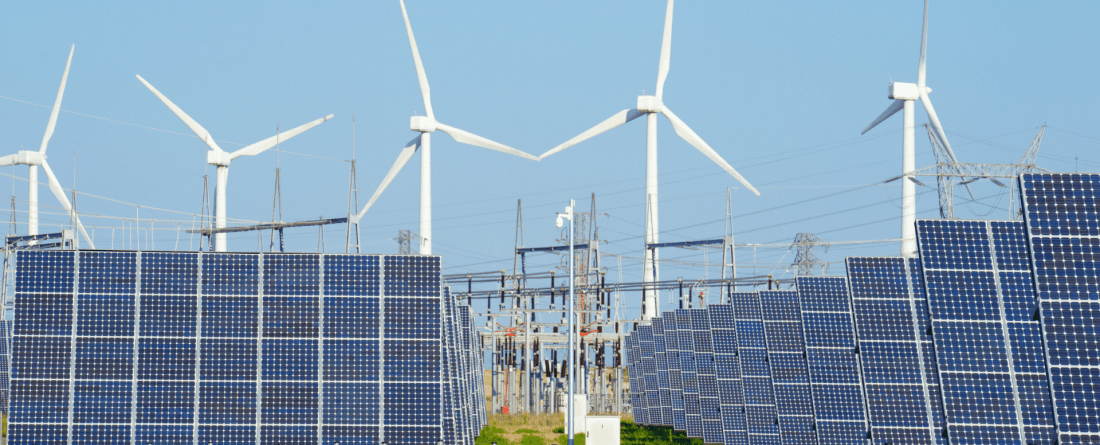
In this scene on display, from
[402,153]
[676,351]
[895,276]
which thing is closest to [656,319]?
[676,351]

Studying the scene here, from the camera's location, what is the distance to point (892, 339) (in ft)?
119

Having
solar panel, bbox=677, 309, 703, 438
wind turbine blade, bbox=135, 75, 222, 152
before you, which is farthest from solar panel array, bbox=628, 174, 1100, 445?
wind turbine blade, bbox=135, 75, 222, 152

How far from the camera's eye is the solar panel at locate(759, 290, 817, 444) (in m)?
46.4

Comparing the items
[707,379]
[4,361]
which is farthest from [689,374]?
[4,361]

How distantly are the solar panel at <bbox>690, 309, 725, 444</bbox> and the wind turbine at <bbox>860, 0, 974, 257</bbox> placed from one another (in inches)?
1004

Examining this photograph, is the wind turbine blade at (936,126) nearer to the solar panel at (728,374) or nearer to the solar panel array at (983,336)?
the solar panel at (728,374)

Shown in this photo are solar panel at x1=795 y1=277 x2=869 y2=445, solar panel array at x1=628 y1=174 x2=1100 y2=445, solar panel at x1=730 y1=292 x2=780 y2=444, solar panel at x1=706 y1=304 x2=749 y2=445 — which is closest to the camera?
solar panel array at x1=628 y1=174 x2=1100 y2=445

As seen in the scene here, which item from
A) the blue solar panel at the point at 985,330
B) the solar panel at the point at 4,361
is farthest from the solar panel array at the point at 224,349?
the solar panel at the point at 4,361

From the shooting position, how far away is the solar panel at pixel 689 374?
6375 centimetres

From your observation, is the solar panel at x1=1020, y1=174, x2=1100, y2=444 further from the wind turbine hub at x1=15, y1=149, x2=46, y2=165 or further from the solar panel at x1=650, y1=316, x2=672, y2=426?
the wind turbine hub at x1=15, y1=149, x2=46, y2=165

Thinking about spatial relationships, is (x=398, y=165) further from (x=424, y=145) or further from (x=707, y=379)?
(x=707, y=379)

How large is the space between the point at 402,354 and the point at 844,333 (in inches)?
664

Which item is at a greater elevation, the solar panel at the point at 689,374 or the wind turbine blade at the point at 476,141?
the wind turbine blade at the point at 476,141

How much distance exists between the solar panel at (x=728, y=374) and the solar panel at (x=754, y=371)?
676mm
